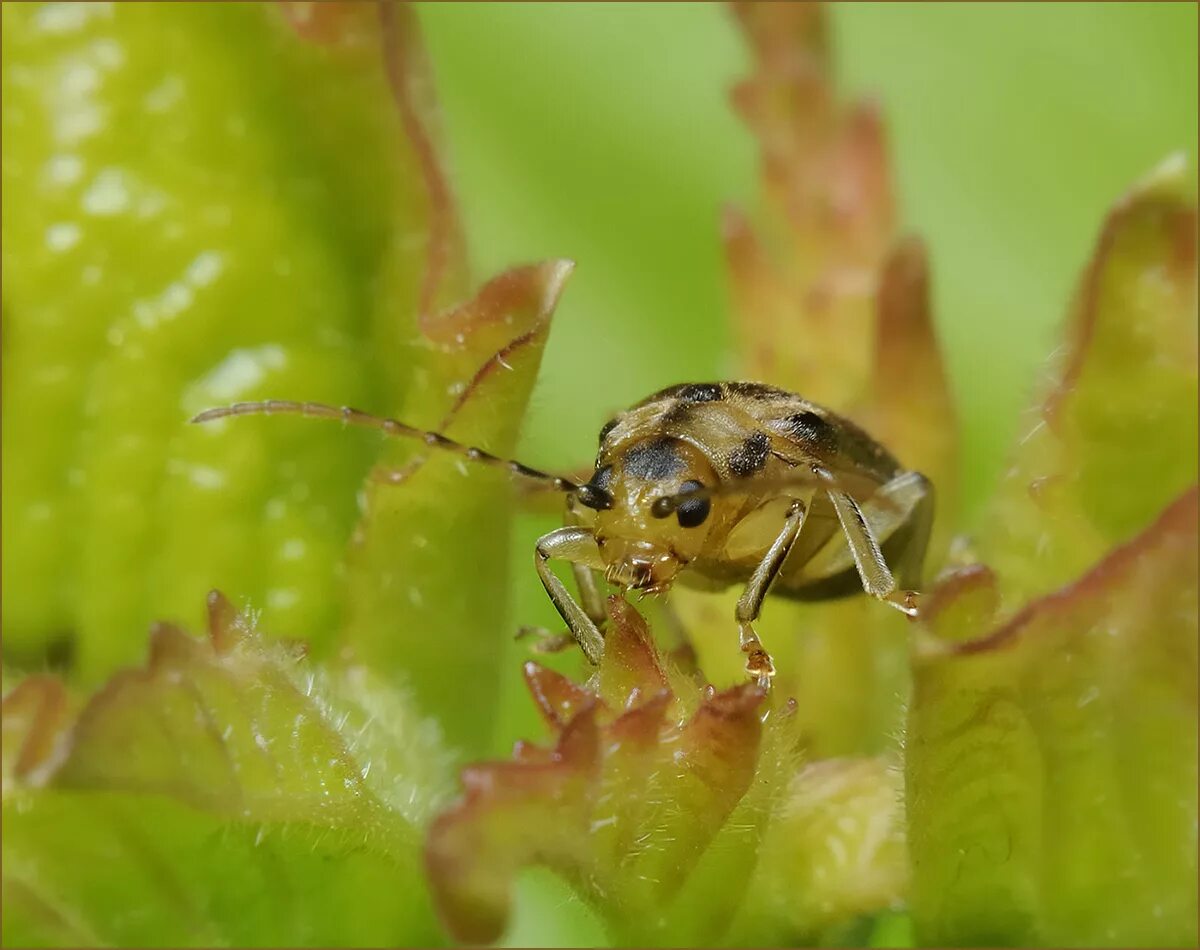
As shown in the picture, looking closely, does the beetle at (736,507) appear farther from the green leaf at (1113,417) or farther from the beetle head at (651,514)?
the green leaf at (1113,417)

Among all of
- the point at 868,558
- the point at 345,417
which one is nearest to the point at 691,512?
the point at 868,558

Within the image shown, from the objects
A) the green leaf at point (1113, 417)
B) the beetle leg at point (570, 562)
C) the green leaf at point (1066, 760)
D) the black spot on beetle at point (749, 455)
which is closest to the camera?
the green leaf at point (1066, 760)

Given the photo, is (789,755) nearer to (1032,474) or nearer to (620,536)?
(1032,474)

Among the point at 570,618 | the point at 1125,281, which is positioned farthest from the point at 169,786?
the point at 1125,281

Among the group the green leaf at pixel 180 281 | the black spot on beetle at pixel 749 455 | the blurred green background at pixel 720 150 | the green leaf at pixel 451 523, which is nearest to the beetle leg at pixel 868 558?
the black spot on beetle at pixel 749 455

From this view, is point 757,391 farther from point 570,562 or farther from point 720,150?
point 720,150

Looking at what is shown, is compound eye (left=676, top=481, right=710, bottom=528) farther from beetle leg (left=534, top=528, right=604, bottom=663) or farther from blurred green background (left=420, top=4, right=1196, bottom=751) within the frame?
blurred green background (left=420, top=4, right=1196, bottom=751)

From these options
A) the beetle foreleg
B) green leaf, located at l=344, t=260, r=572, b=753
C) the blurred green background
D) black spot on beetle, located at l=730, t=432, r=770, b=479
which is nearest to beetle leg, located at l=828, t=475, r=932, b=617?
the beetle foreleg
